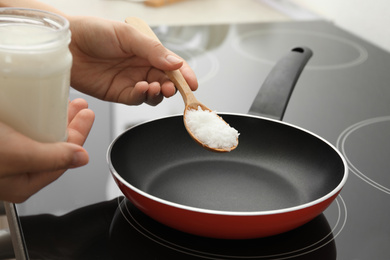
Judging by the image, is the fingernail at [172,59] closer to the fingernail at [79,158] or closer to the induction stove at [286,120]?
the induction stove at [286,120]

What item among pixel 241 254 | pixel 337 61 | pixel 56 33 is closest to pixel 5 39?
pixel 56 33

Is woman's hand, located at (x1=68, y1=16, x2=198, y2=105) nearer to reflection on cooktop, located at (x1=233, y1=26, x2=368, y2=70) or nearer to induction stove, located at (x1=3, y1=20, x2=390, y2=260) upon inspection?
induction stove, located at (x1=3, y1=20, x2=390, y2=260)

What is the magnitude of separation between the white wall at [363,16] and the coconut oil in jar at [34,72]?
2.94 ft

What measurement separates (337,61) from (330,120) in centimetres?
30

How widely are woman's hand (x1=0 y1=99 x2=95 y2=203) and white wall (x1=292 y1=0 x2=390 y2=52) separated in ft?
3.03

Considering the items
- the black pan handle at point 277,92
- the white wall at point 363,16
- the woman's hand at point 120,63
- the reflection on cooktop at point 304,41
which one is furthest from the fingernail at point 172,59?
the white wall at point 363,16

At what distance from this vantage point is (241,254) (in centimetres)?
58

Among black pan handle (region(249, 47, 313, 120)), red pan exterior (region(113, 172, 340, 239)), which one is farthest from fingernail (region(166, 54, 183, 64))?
red pan exterior (region(113, 172, 340, 239))

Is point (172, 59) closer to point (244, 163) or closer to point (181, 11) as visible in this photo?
point (244, 163)

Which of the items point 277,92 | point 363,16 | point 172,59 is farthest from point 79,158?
point 363,16

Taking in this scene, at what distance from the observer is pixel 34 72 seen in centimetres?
50

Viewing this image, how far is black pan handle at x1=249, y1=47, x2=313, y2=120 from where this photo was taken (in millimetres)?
807

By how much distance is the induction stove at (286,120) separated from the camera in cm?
58

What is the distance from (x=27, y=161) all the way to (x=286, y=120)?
0.52 m
